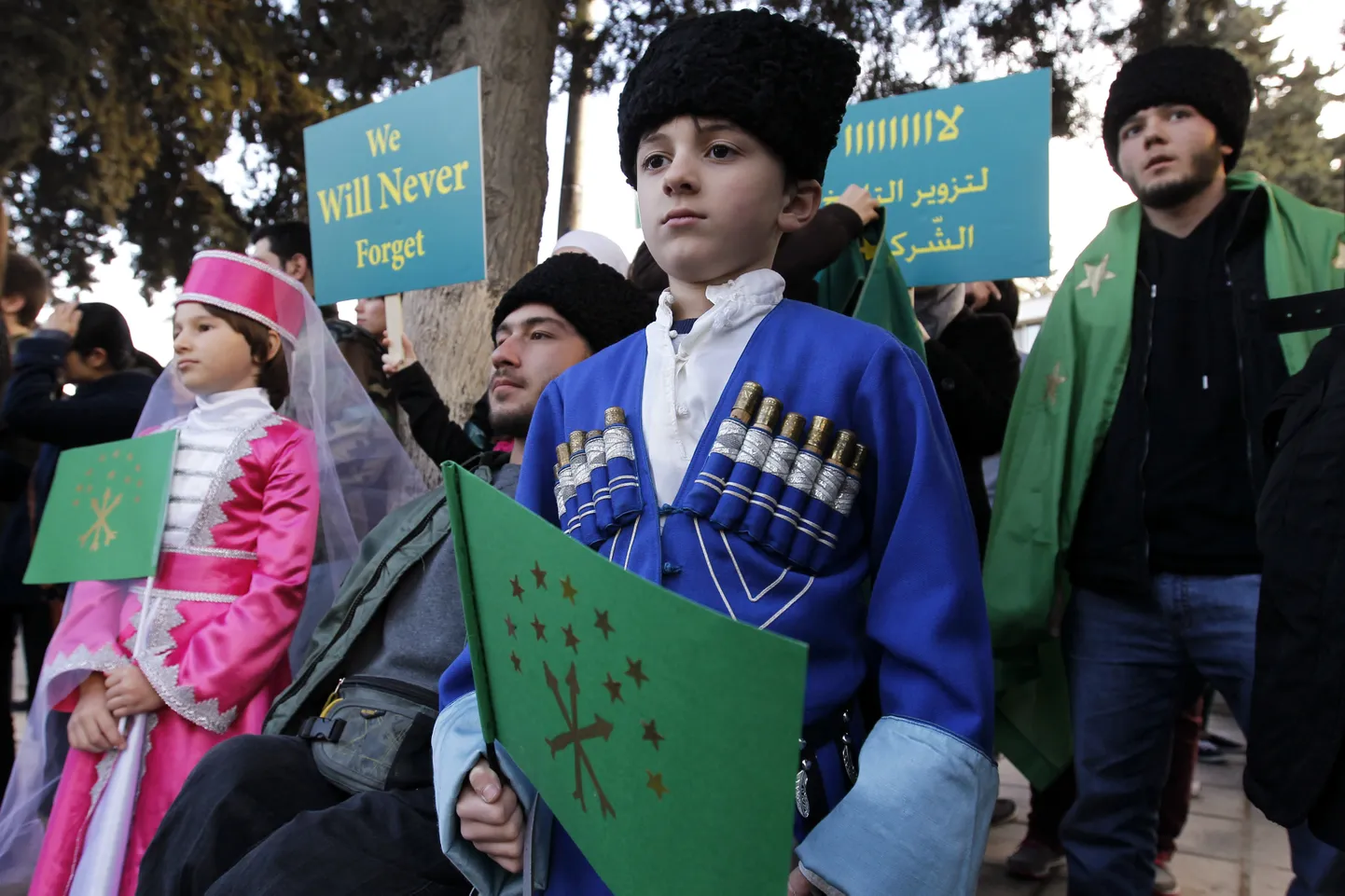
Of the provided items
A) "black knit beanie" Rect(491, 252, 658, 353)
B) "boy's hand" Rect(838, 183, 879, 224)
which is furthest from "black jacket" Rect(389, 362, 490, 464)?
"boy's hand" Rect(838, 183, 879, 224)

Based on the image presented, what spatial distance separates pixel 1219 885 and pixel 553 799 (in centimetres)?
275

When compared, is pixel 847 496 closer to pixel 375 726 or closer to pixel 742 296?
pixel 742 296

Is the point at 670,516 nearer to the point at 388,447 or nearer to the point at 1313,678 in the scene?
the point at 1313,678

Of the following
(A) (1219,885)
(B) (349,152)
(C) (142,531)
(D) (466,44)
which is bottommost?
(A) (1219,885)

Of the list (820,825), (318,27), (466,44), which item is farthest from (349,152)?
(318,27)

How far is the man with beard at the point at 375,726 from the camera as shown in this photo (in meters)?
1.64

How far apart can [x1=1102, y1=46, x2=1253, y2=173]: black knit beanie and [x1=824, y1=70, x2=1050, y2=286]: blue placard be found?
404 millimetres

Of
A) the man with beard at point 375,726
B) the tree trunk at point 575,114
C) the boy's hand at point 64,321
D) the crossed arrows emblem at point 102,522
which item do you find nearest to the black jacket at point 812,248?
the man with beard at point 375,726

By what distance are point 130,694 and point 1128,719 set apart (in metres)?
2.17

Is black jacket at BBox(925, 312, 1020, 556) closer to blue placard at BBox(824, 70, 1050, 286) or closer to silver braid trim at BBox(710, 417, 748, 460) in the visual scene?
blue placard at BBox(824, 70, 1050, 286)

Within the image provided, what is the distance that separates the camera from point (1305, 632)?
5.36 ft

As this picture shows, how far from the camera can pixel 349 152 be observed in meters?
3.54

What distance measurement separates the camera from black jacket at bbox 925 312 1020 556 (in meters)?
2.58

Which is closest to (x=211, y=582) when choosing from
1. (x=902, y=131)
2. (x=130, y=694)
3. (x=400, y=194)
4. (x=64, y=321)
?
(x=130, y=694)
